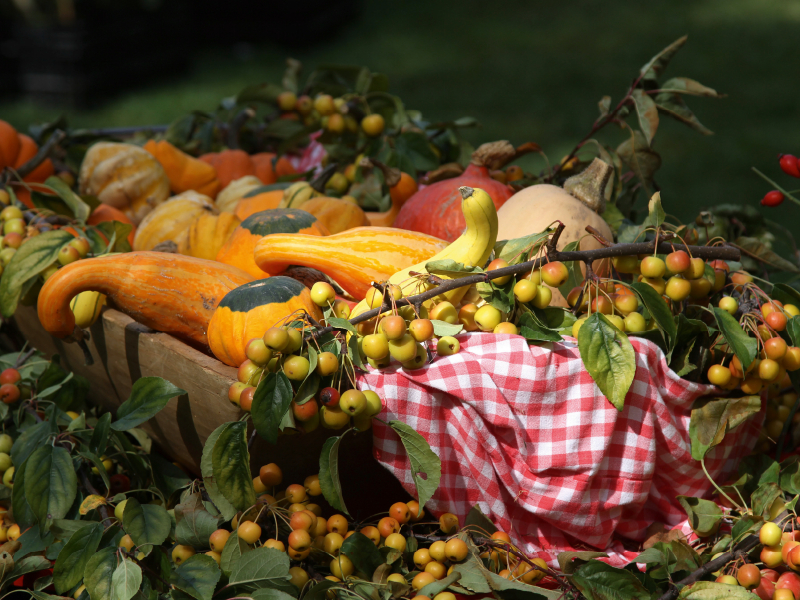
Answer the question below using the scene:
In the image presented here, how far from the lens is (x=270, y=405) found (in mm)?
793

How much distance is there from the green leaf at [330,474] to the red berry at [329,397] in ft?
0.13

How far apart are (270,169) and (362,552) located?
4.09 feet

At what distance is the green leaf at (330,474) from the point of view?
815 mm

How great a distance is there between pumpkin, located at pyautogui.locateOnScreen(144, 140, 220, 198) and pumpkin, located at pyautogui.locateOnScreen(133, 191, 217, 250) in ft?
0.77

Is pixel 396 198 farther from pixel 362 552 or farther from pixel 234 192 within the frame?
pixel 362 552

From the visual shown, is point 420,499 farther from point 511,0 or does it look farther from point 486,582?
point 511,0

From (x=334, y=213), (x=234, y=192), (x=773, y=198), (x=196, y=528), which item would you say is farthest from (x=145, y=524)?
(x=773, y=198)

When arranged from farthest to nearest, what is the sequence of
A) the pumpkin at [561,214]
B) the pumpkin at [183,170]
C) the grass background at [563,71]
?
the grass background at [563,71] → the pumpkin at [183,170] → the pumpkin at [561,214]

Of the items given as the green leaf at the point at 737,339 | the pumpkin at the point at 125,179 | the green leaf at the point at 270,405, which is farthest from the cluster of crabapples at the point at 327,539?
the pumpkin at the point at 125,179

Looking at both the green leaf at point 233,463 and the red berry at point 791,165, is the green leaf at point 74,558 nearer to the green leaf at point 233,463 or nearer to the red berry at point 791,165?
the green leaf at point 233,463

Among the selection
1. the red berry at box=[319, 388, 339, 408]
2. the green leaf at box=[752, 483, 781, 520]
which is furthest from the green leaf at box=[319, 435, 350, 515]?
the green leaf at box=[752, 483, 781, 520]

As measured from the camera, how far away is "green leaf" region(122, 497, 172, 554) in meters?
0.83

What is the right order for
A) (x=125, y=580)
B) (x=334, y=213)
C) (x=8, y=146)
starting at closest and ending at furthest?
1. (x=125, y=580)
2. (x=334, y=213)
3. (x=8, y=146)

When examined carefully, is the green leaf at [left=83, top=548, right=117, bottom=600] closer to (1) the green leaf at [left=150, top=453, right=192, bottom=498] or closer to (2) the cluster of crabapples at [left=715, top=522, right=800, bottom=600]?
(1) the green leaf at [left=150, top=453, right=192, bottom=498]
